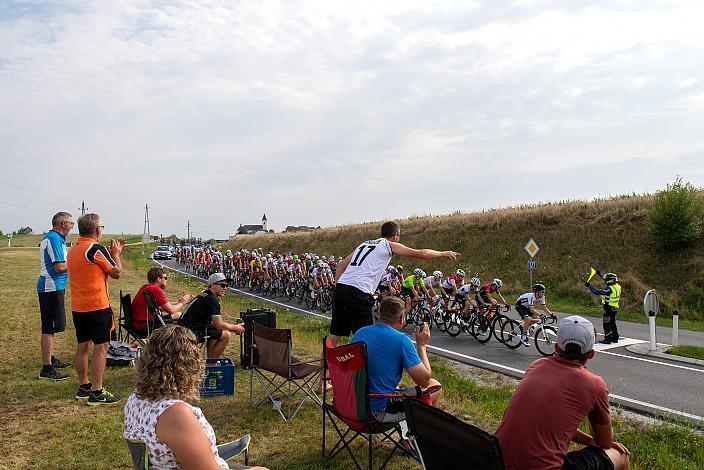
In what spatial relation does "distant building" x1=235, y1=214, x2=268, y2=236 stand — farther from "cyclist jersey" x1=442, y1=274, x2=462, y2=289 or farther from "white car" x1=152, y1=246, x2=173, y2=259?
"cyclist jersey" x1=442, y1=274, x2=462, y2=289

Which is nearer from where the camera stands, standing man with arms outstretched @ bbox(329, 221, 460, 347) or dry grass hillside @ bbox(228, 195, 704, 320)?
standing man with arms outstretched @ bbox(329, 221, 460, 347)

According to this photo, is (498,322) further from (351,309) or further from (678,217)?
(678,217)

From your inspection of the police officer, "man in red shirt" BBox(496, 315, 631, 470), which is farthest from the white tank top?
the police officer

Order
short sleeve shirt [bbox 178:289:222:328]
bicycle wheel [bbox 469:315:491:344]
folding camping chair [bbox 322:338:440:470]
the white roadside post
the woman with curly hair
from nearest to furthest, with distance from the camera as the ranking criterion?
1. the woman with curly hair
2. folding camping chair [bbox 322:338:440:470]
3. short sleeve shirt [bbox 178:289:222:328]
4. the white roadside post
5. bicycle wheel [bbox 469:315:491:344]

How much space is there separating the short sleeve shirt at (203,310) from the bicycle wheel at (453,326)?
26.1ft

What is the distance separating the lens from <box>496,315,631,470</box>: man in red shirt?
9.48 ft

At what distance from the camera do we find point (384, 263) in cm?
619

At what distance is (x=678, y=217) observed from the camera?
2370cm

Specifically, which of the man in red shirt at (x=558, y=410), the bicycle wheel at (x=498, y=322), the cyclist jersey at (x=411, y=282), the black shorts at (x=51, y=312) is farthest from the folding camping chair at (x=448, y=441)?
the cyclist jersey at (x=411, y=282)

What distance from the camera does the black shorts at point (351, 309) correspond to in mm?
6121

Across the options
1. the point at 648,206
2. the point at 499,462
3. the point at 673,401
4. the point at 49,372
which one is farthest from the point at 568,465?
the point at 648,206

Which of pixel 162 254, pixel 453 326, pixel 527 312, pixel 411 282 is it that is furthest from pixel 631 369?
pixel 162 254

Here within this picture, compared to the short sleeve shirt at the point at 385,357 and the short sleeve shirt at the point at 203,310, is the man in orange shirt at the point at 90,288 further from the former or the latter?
the short sleeve shirt at the point at 385,357

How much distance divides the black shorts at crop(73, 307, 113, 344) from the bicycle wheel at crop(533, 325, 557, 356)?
8.46 m
